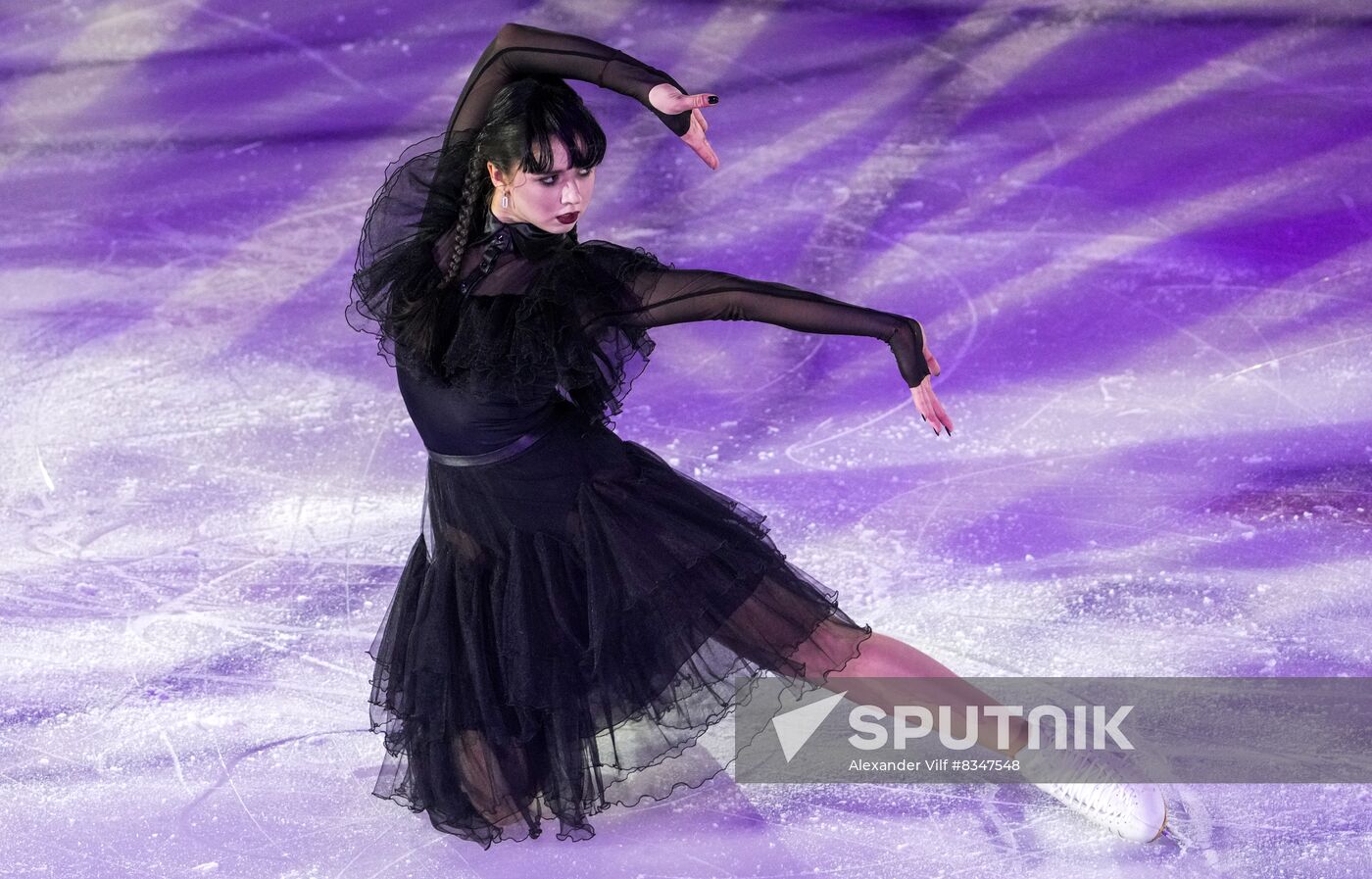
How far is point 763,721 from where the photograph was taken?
316 cm

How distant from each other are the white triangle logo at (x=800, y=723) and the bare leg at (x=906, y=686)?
0.30 metres

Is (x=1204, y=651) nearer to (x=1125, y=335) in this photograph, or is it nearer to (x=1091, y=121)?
(x=1125, y=335)

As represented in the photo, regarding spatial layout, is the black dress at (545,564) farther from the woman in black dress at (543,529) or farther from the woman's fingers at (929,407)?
the woman's fingers at (929,407)

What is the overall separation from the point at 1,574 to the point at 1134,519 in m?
2.70

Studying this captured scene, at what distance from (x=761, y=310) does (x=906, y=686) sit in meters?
0.78

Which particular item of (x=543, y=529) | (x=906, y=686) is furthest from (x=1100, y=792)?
(x=543, y=529)

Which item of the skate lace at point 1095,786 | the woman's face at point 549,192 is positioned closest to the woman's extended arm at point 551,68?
the woman's face at point 549,192

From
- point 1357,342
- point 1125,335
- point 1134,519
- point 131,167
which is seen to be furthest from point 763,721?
point 131,167

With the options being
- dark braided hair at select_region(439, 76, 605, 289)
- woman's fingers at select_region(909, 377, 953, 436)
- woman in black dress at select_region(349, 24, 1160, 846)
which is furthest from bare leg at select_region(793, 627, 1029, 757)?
dark braided hair at select_region(439, 76, 605, 289)

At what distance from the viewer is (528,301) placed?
2443 millimetres

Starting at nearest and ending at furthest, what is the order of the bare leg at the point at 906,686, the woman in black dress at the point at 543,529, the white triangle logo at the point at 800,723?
the woman in black dress at the point at 543,529, the bare leg at the point at 906,686, the white triangle logo at the point at 800,723

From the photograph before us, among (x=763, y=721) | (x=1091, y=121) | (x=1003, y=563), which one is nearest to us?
(x=763, y=721)

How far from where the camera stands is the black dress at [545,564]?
8.46 ft

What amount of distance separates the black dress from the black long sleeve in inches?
3.7
